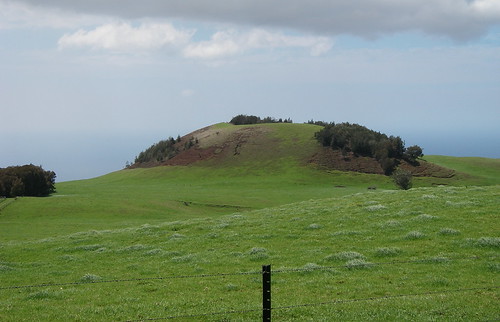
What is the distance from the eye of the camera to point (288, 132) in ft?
453

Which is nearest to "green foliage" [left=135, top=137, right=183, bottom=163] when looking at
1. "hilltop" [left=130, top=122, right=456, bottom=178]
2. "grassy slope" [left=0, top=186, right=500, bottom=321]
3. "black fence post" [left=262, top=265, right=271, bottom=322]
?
"hilltop" [left=130, top=122, right=456, bottom=178]

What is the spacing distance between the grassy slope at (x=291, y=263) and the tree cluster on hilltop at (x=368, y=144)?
239ft

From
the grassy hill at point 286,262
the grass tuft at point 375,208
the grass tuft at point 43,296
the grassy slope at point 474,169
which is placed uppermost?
the grassy slope at point 474,169

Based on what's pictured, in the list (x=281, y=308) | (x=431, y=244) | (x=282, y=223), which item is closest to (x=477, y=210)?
(x=431, y=244)

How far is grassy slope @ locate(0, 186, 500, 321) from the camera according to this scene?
1555 cm

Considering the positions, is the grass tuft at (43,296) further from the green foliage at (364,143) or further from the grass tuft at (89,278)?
the green foliage at (364,143)

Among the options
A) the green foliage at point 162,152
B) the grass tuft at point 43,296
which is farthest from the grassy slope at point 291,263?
the green foliage at point 162,152

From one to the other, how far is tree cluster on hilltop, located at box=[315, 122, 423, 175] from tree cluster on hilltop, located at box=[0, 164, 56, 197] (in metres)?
66.1

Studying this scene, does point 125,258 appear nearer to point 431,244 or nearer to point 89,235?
point 89,235

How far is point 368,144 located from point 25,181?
74.0 metres

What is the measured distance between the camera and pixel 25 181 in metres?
78.3

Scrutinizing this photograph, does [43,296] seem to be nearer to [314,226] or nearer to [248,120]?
[314,226]

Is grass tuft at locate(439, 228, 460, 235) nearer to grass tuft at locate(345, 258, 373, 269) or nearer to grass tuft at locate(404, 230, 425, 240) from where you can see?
grass tuft at locate(404, 230, 425, 240)

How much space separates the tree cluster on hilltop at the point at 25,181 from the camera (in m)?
74.8
